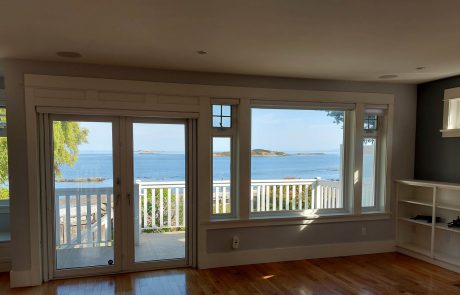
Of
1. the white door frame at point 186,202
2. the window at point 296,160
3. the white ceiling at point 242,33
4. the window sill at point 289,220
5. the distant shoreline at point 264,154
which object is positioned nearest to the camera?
the white ceiling at point 242,33

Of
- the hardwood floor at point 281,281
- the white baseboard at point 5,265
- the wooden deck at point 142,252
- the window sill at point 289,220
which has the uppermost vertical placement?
the window sill at point 289,220

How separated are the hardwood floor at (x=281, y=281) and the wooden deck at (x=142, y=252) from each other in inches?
7.6

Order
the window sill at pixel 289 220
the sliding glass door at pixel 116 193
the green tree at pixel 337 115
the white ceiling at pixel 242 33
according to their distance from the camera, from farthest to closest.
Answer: the green tree at pixel 337 115, the window sill at pixel 289 220, the sliding glass door at pixel 116 193, the white ceiling at pixel 242 33

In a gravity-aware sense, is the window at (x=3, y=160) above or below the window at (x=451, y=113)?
below

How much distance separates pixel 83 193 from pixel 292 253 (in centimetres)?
282

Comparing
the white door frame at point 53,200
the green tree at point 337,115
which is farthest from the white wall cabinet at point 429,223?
Answer: the white door frame at point 53,200

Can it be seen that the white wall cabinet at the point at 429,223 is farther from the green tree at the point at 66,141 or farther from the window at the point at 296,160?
the green tree at the point at 66,141

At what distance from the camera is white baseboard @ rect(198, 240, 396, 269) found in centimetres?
409

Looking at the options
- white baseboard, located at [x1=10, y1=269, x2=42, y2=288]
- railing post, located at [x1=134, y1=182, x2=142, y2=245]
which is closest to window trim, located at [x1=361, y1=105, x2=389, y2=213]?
railing post, located at [x1=134, y1=182, x2=142, y2=245]

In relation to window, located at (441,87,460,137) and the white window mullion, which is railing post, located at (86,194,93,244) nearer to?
the white window mullion

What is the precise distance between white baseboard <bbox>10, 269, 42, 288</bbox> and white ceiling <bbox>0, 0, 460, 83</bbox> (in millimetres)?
2309

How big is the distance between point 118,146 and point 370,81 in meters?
3.54

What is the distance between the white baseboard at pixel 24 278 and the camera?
345 cm

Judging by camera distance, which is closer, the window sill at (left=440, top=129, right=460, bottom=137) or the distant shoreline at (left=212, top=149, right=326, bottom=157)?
the window sill at (left=440, top=129, right=460, bottom=137)
